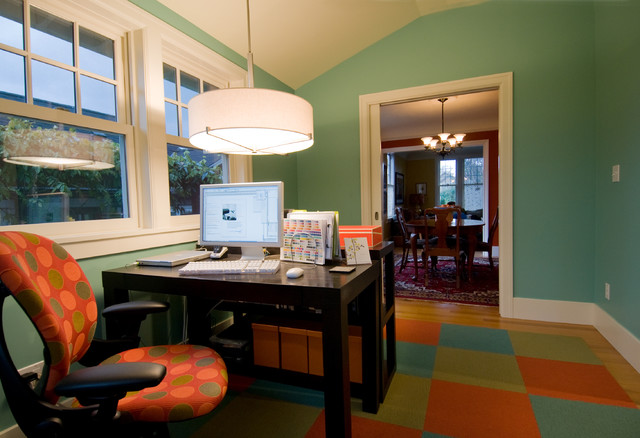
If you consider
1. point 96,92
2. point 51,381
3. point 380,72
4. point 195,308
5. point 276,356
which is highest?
point 380,72

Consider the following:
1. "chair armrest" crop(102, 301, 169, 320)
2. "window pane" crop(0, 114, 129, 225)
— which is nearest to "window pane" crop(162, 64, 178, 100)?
"window pane" crop(0, 114, 129, 225)

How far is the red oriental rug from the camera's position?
3.62 meters

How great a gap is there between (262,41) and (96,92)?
1375 mm

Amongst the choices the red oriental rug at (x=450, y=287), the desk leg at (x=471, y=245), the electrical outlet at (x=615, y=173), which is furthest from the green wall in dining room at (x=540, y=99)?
the desk leg at (x=471, y=245)

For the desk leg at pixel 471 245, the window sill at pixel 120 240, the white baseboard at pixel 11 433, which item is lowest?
the white baseboard at pixel 11 433

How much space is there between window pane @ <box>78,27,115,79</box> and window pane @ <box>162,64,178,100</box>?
36cm

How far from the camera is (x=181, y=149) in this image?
2.50 meters

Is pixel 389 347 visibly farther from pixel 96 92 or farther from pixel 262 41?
pixel 262 41

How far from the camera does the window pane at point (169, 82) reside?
2.38 meters

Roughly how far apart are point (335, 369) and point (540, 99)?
2799 millimetres

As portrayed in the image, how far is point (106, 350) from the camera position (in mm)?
1318

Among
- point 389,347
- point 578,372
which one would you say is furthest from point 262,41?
point 578,372

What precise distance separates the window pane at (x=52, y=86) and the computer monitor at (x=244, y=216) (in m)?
0.80

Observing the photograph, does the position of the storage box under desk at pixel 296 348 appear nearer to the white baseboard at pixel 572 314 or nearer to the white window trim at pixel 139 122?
the white window trim at pixel 139 122
